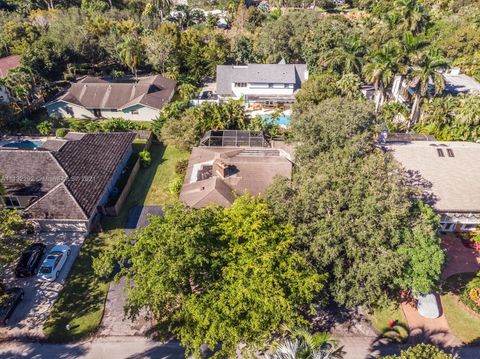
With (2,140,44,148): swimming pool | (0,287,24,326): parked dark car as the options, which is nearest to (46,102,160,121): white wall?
(2,140,44,148): swimming pool

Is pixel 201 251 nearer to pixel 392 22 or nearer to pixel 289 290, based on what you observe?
pixel 289 290

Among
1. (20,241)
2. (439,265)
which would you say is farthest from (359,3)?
(20,241)

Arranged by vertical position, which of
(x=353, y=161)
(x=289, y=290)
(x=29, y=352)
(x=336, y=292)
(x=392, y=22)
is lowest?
(x=29, y=352)

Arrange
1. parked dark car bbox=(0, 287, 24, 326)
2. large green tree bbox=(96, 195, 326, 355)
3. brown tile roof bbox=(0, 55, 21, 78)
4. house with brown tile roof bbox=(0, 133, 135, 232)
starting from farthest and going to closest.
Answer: brown tile roof bbox=(0, 55, 21, 78)
house with brown tile roof bbox=(0, 133, 135, 232)
parked dark car bbox=(0, 287, 24, 326)
large green tree bbox=(96, 195, 326, 355)

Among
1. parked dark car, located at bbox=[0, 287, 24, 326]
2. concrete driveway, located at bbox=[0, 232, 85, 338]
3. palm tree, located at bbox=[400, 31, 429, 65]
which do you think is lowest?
concrete driveway, located at bbox=[0, 232, 85, 338]

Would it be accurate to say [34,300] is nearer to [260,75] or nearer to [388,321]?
[388,321]

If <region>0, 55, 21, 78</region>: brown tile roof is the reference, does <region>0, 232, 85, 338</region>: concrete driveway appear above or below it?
below

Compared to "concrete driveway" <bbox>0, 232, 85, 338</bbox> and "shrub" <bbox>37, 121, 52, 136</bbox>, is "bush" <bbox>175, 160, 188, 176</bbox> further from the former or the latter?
"shrub" <bbox>37, 121, 52, 136</bbox>

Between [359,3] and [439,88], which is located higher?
[359,3]
